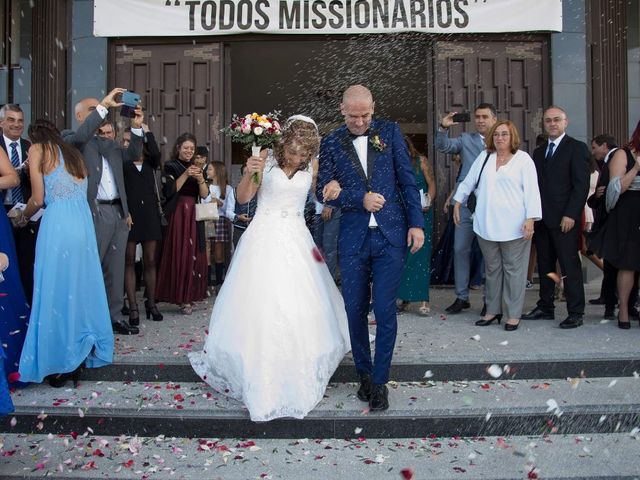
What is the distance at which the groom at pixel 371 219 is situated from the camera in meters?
4.34

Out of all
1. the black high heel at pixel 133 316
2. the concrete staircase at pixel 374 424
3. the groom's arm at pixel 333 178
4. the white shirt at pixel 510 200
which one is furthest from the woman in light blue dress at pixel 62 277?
the white shirt at pixel 510 200

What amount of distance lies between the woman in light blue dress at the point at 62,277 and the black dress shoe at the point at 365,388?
1.91 meters

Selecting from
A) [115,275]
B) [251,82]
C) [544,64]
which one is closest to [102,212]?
[115,275]

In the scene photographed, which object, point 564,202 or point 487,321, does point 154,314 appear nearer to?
point 487,321

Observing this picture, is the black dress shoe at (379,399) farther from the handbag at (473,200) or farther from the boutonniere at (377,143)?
the handbag at (473,200)

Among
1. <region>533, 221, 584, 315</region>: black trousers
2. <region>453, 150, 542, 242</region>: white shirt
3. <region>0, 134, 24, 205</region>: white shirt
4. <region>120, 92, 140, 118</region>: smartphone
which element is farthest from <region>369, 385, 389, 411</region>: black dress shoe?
<region>0, 134, 24, 205</region>: white shirt

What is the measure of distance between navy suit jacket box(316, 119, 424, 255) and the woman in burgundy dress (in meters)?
3.01

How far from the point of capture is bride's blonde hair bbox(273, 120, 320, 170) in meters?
4.83

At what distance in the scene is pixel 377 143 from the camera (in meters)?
4.44

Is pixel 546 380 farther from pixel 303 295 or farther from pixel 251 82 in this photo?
pixel 251 82

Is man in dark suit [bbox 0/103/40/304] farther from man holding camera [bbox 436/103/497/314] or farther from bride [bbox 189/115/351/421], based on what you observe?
man holding camera [bbox 436/103/497/314]

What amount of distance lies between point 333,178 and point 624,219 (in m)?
3.13

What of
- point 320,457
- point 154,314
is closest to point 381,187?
point 320,457

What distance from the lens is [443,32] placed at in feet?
30.9
